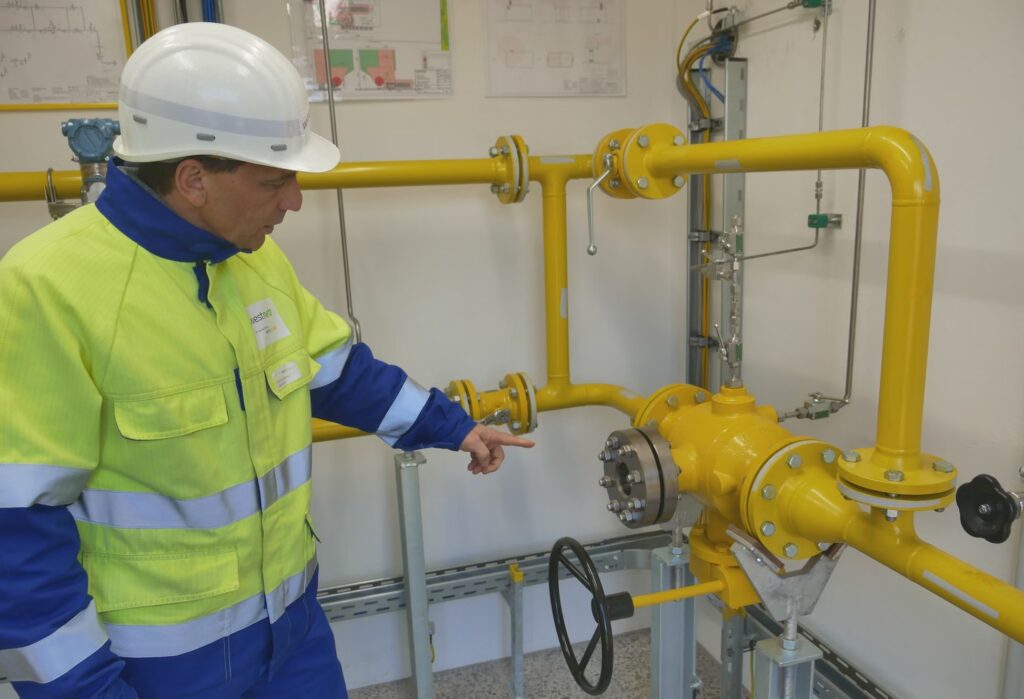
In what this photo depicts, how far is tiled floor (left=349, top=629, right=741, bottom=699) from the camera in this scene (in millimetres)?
1995

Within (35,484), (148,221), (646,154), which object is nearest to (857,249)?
(646,154)

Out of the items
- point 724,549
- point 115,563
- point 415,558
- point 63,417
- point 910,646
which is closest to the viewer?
point 63,417

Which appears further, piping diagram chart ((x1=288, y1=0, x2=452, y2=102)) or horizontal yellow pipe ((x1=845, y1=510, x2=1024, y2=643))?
piping diagram chart ((x1=288, y1=0, x2=452, y2=102))

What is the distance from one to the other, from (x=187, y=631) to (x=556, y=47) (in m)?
1.51

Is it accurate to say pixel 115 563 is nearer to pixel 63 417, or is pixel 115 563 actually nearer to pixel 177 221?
pixel 63 417

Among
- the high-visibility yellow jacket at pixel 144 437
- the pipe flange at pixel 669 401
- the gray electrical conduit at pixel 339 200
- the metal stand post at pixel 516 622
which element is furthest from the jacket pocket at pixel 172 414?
the metal stand post at pixel 516 622

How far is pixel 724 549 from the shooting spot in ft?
4.09

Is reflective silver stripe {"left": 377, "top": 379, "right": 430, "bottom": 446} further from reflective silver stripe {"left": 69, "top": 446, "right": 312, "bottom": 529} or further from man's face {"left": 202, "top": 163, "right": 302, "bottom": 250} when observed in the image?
man's face {"left": 202, "top": 163, "right": 302, "bottom": 250}

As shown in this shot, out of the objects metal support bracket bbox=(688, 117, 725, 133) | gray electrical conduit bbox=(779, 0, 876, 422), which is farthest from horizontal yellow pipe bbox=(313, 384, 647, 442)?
metal support bracket bbox=(688, 117, 725, 133)

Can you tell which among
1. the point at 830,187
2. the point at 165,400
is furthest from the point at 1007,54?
the point at 165,400

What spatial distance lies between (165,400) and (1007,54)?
51.2 inches

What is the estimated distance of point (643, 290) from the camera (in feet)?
6.72

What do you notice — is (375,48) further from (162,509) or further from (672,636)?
(672,636)

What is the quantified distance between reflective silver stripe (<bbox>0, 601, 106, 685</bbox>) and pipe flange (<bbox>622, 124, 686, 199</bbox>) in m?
1.11
